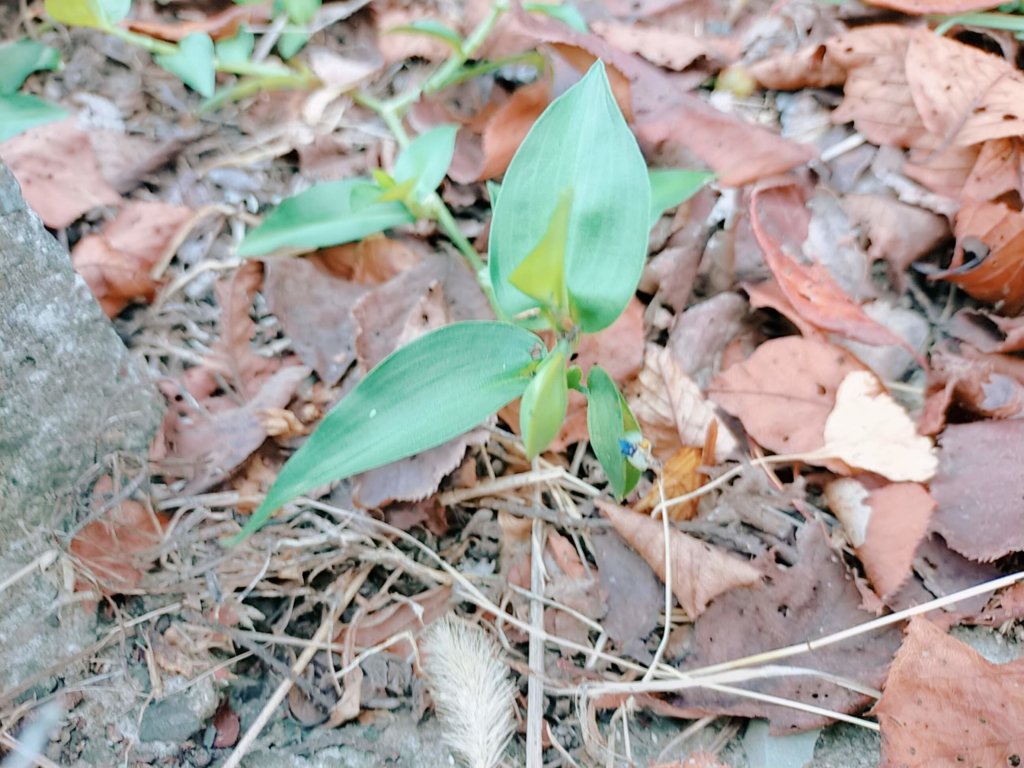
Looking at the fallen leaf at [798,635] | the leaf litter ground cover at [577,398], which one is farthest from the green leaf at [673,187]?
the fallen leaf at [798,635]

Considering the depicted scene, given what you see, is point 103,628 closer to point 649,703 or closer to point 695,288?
point 649,703

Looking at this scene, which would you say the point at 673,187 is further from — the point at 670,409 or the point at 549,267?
the point at 549,267

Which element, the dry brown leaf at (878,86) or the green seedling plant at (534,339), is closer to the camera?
the green seedling plant at (534,339)

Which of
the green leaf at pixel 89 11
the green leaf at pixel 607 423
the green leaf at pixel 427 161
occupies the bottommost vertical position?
the green leaf at pixel 607 423

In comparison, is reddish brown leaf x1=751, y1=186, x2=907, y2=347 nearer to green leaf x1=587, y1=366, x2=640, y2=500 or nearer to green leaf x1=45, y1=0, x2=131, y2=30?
green leaf x1=587, y1=366, x2=640, y2=500

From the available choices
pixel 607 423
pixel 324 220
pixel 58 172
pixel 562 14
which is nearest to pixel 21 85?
pixel 58 172

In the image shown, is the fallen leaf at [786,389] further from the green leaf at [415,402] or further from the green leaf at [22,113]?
the green leaf at [22,113]
